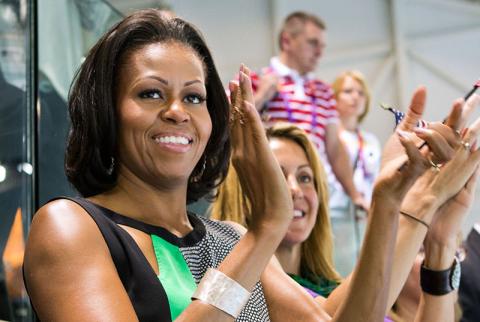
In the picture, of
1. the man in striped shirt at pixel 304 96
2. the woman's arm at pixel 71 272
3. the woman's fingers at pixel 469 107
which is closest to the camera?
the woman's arm at pixel 71 272

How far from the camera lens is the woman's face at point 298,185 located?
7.69 ft

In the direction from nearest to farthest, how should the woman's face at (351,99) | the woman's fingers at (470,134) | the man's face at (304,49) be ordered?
the woman's fingers at (470,134) < the man's face at (304,49) < the woman's face at (351,99)

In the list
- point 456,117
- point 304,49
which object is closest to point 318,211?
point 456,117

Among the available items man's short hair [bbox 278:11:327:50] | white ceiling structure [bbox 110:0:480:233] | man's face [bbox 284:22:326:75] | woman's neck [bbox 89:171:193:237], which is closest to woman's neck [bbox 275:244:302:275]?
woman's neck [bbox 89:171:193:237]

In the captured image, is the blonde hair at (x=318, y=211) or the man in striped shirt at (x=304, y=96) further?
the man in striped shirt at (x=304, y=96)

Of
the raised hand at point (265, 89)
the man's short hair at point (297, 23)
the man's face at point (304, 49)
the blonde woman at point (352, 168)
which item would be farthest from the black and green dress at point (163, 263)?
the man's short hair at point (297, 23)

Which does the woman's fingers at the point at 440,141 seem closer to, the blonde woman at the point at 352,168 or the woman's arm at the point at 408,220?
the woman's arm at the point at 408,220

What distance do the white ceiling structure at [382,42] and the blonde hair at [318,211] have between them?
4914 millimetres

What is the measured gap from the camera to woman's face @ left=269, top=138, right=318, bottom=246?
92.3 inches

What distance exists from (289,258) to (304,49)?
1.63 metres

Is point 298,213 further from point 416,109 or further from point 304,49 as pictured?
point 304,49

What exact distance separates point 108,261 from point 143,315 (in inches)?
3.8

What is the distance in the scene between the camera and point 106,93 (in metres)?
1.47

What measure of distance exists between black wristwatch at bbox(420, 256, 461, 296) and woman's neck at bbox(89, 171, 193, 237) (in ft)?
→ 2.44
